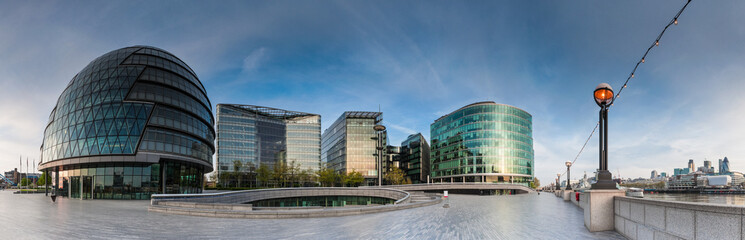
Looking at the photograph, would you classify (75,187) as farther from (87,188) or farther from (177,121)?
(177,121)

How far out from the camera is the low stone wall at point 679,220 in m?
5.26

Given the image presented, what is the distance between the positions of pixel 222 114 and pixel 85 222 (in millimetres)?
99550

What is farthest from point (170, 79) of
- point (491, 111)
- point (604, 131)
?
point (491, 111)

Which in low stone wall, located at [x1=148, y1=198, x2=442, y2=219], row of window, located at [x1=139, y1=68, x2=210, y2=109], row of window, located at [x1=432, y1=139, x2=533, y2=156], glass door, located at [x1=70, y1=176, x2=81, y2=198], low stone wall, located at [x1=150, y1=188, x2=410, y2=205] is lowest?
low stone wall, located at [x1=150, y1=188, x2=410, y2=205]

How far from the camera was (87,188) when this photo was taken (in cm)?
3866

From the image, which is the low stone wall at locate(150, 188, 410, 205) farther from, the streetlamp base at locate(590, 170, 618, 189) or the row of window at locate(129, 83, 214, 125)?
the streetlamp base at locate(590, 170, 618, 189)

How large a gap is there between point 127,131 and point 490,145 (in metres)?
87.8

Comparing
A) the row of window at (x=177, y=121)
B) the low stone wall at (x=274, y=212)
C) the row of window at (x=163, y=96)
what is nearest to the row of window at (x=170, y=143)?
the row of window at (x=177, y=121)

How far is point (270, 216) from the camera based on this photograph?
16.2 meters

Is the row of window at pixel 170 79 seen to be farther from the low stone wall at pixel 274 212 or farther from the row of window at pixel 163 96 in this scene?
the low stone wall at pixel 274 212

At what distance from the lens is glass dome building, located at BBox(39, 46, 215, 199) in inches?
1496

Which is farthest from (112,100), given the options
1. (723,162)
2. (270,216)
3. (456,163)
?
(723,162)

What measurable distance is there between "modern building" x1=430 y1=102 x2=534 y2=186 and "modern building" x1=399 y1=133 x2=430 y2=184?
28.5 meters

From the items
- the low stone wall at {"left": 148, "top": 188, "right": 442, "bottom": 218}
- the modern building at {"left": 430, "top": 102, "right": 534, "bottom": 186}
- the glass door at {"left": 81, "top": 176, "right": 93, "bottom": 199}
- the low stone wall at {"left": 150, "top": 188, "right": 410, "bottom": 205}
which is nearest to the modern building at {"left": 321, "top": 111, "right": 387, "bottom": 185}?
the modern building at {"left": 430, "top": 102, "right": 534, "bottom": 186}
